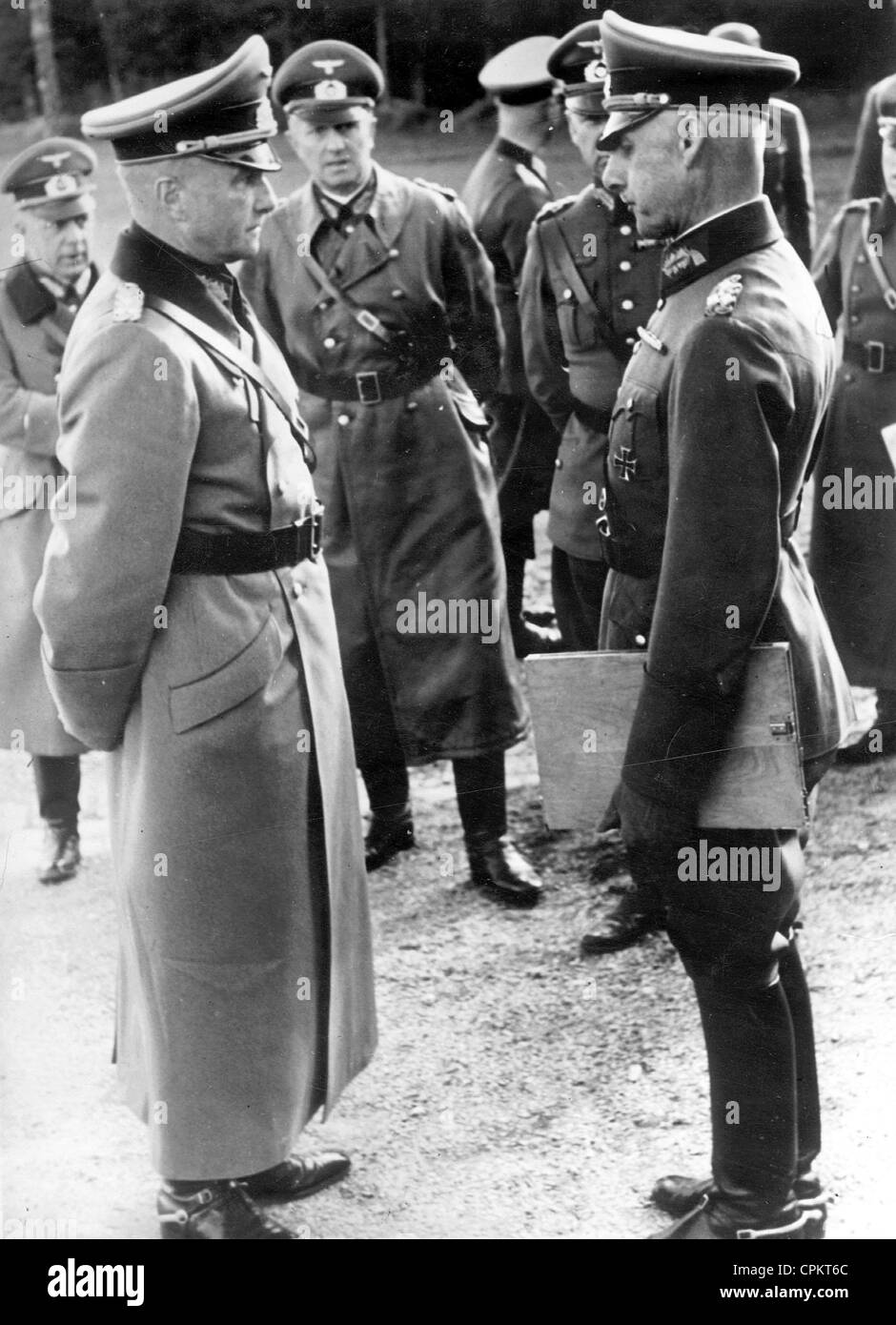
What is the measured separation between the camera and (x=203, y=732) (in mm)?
3027

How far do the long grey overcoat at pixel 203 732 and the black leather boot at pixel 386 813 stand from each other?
940 mm

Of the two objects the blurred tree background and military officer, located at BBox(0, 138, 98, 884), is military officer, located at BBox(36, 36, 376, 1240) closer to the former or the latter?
the blurred tree background

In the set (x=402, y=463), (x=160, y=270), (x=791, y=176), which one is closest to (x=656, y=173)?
(x=160, y=270)

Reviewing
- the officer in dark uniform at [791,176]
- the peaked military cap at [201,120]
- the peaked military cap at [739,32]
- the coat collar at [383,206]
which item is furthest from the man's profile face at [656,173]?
the officer in dark uniform at [791,176]

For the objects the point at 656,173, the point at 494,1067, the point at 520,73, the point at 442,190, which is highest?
the point at 520,73

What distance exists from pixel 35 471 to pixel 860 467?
2.38 m

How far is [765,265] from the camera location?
2824mm

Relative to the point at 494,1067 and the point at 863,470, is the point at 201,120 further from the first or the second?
the point at 863,470

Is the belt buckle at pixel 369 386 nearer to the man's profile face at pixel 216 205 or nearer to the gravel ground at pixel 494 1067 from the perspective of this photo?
the man's profile face at pixel 216 205

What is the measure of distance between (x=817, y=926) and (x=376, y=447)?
1.71 meters

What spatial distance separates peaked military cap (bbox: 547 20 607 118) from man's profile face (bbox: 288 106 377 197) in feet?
1.58
